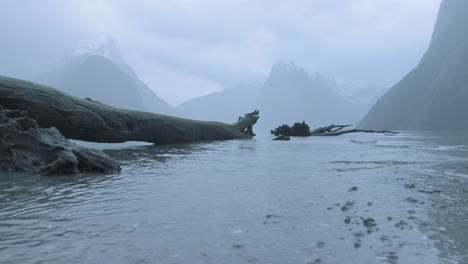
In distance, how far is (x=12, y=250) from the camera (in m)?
4.54

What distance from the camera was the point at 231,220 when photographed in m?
6.04

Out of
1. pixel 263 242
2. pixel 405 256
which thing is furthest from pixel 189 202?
pixel 405 256

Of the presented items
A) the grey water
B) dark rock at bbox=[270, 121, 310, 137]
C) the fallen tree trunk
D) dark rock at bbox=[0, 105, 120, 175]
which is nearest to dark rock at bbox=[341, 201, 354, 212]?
the grey water

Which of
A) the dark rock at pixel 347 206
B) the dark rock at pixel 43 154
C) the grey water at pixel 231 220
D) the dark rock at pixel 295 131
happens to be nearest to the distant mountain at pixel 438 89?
the dark rock at pixel 295 131

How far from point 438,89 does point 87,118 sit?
161859 mm

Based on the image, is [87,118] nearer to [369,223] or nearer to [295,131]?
[369,223]

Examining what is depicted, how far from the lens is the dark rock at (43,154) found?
11562mm

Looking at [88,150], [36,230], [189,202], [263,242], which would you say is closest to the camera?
[263,242]

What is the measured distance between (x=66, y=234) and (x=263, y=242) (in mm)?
3371

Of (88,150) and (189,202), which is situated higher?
(88,150)

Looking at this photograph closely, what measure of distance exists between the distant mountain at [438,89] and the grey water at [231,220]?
478 ft

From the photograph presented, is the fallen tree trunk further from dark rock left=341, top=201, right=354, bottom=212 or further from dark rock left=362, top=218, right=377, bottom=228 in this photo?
dark rock left=362, top=218, right=377, bottom=228

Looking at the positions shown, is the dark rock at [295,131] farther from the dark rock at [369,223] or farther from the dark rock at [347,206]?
the dark rock at [369,223]

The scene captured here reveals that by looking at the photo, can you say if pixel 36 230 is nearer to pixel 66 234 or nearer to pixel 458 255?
pixel 66 234
